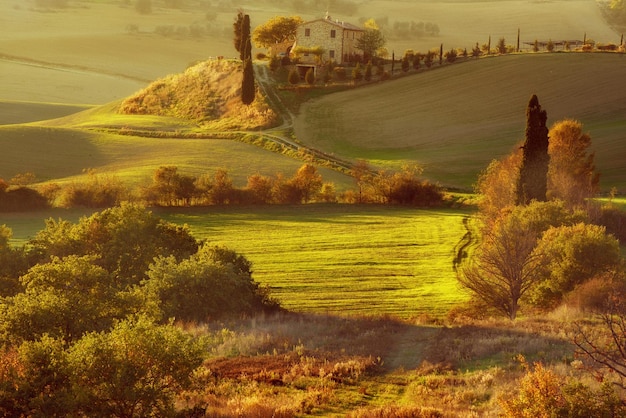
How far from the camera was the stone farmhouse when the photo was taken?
132 meters

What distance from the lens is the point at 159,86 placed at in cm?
13638

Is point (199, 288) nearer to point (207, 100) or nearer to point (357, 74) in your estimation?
point (207, 100)

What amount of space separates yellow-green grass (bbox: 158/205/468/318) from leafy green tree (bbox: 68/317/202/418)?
77.6ft

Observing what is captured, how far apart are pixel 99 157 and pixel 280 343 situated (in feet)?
222

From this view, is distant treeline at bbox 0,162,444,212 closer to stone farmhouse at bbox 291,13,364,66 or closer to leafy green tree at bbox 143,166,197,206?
leafy green tree at bbox 143,166,197,206

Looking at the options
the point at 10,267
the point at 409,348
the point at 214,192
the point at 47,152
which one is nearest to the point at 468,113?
the point at 214,192

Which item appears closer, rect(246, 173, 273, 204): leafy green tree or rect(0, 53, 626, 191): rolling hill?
rect(246, 173, 273, 204): leafy green tree

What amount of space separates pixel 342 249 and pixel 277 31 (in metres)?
91.7

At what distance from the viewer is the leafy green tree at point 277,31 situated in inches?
5645

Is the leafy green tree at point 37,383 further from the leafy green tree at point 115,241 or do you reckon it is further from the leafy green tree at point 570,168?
the leafy green tree at point 570,168

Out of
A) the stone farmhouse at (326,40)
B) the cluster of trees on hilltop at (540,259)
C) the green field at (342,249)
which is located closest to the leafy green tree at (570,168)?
the cluster of trees on hilltop at (540,259)

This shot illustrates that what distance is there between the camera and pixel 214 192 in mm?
74312

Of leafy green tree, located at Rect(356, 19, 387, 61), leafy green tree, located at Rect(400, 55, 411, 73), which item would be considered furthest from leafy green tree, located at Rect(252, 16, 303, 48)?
leafy green tree, located at Rect(400, 55, 411, 73)

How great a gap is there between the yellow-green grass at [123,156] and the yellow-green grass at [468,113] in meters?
9.94
